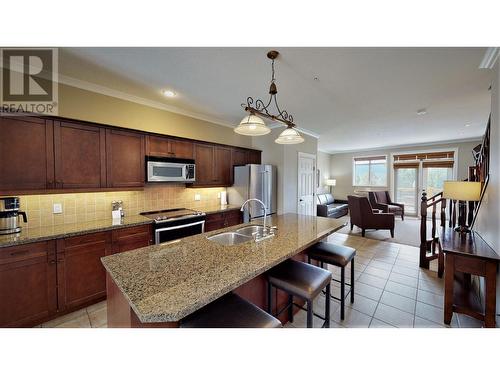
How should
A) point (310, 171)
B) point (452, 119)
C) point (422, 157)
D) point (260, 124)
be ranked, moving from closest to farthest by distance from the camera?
point (260, 124) → point (452, 119) → point (310, 171) → point (422, 157)

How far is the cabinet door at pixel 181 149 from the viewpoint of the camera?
306cm

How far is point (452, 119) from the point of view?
13.1ft

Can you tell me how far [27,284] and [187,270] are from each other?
1.82 m

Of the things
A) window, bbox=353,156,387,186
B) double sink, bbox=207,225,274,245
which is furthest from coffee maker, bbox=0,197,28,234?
window, bbox=353,156,387,186

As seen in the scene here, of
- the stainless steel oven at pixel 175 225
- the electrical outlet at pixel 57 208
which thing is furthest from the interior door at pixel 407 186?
the electrical outlet at pixel 57 208

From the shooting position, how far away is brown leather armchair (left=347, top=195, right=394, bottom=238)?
4.61 m

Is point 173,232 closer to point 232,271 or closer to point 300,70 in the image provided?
point 232,271

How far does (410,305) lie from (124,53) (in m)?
3.92

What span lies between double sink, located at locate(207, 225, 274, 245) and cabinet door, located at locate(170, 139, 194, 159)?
179 cm

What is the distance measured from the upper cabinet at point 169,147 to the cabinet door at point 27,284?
1553 millimetres

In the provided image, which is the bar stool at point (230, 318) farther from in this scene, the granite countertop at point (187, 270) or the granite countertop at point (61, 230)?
the granite countertop at point (61, 230)

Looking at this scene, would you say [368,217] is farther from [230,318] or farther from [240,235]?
[230,318]

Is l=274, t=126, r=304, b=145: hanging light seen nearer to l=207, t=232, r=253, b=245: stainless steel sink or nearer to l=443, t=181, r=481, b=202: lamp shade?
l=207, t=232, r=253, b=245: stainless steel sink
